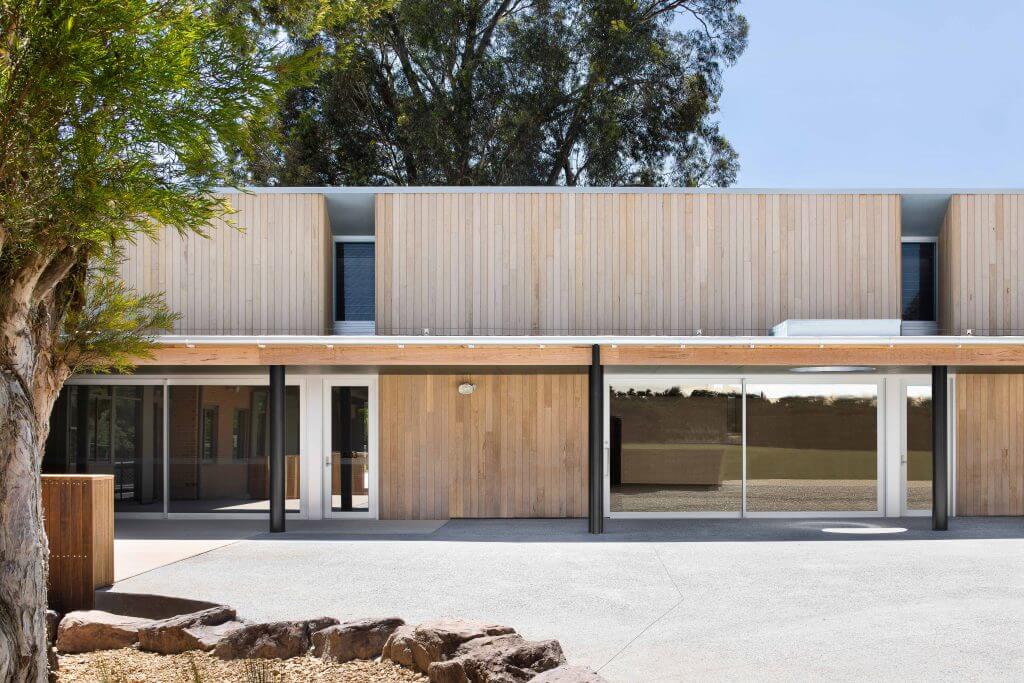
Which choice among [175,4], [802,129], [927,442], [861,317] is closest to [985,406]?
[927,442]

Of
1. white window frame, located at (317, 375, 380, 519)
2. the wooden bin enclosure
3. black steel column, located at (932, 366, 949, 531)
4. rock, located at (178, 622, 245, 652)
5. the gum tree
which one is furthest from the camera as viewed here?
white window frame, located at (317, 375, 380, 519)

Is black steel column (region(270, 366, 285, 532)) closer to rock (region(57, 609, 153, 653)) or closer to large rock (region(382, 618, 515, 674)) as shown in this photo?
rock (region(57, 609, 153, 653))

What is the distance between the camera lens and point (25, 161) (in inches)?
148

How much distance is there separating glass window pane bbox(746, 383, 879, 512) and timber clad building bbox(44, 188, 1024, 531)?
3cm

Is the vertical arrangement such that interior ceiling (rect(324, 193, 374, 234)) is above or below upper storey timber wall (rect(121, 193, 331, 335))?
above

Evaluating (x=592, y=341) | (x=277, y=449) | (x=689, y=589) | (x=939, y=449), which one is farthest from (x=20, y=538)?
(x=939, y=449)

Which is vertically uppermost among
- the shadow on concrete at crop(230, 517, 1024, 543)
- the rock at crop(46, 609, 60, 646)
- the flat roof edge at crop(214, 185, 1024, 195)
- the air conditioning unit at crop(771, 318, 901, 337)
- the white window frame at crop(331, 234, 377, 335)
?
the flat roof edge at crop(214, 185, 1024, 195)

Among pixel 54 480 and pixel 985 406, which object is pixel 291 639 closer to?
pixel 54 480

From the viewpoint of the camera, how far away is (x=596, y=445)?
11.4 meters

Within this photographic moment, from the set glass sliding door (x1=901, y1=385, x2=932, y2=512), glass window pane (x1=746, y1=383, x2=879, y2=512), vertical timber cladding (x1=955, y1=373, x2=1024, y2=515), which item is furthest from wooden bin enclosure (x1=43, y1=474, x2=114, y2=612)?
vertical timber cladding (x1=955, y1=373, x2=1024, y2=515)

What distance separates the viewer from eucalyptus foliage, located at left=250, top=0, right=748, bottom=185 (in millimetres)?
21531

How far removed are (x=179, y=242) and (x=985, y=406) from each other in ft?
39.7

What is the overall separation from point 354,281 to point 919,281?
8701 millimetres

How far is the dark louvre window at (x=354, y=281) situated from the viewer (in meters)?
14.3
